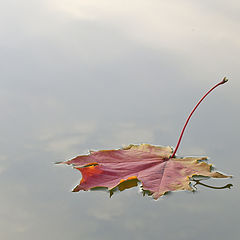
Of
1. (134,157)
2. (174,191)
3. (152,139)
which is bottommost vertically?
(174,191)

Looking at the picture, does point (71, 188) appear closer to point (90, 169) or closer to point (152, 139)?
point (90, 169)

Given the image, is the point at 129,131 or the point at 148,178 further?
the point at 129,131

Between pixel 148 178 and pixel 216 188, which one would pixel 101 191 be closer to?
pixel 148 178

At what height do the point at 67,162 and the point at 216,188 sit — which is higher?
the point at 67,162

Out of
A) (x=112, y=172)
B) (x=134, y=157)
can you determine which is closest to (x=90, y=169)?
(x=112, y=172)

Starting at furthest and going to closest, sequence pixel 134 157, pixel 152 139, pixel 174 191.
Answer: pixel 152 139, pixel 134 157, pixel 174 191

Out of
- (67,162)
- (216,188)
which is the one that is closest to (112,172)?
(67,162)

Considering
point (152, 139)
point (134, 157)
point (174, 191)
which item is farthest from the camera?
point (152, 139)
